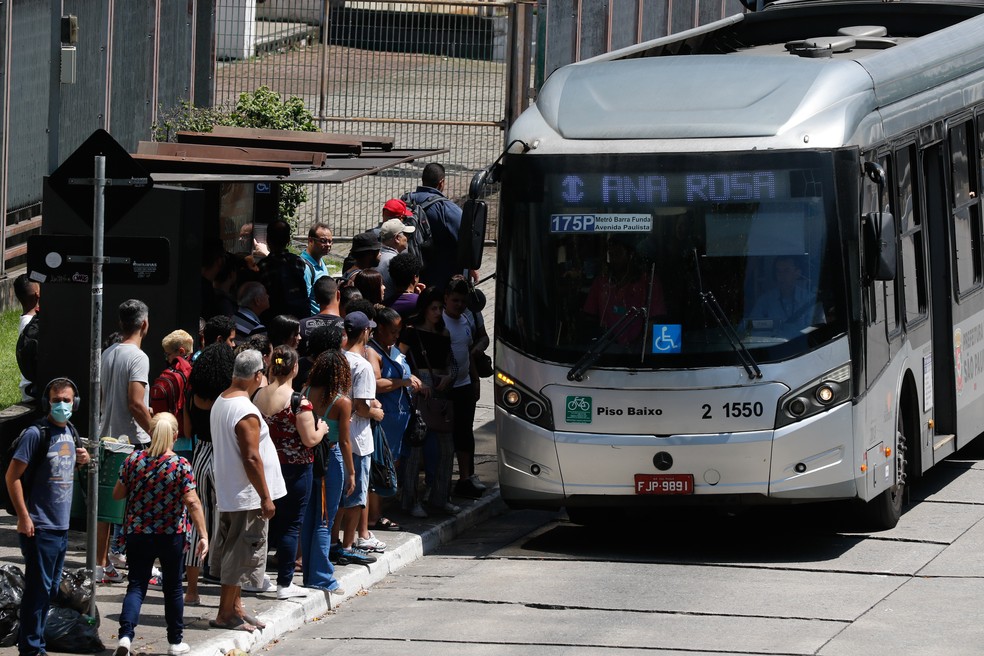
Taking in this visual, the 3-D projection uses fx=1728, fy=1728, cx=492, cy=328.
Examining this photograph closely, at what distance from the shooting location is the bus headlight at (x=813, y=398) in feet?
37.6

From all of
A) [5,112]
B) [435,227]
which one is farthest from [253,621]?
[5,112]

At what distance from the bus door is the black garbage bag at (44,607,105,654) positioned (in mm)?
6954

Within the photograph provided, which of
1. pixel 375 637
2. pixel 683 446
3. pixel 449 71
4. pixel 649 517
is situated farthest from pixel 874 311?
pixel 449 71

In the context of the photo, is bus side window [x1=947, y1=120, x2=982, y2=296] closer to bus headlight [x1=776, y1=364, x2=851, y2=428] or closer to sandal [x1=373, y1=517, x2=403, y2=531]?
bus headlight [x1=776, y1=364, x2=851, y2=428]

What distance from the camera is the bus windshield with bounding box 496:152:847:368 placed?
37.7 ft

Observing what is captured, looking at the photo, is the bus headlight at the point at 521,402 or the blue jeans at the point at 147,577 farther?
the bus headlight at the point at 521,402

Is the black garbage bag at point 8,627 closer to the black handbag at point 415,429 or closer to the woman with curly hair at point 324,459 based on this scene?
the woman with curly hair at point 324,459

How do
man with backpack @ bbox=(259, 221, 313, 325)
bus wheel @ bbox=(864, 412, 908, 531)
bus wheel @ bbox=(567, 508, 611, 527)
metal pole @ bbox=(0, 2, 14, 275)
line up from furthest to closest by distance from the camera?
metal pole @ bbox=(0, 2, 14, 275), man with backpack @ bbox=(259, 221, 313, 325), bus wheel @ bbox=(567, 508, 611, 527), bus wheel @ bbox=(864, 412, 908, 531)

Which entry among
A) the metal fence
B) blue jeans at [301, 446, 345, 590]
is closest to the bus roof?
blue jeans at [301, 446, 345, 590]

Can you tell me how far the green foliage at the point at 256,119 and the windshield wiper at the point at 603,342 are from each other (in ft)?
30.3

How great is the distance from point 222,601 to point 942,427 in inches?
A: 257

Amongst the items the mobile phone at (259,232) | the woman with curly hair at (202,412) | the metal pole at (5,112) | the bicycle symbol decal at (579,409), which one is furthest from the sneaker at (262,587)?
the metal pole at (5,112)

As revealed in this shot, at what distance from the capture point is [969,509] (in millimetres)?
13258

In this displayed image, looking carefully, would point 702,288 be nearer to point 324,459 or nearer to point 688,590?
point 688,590
